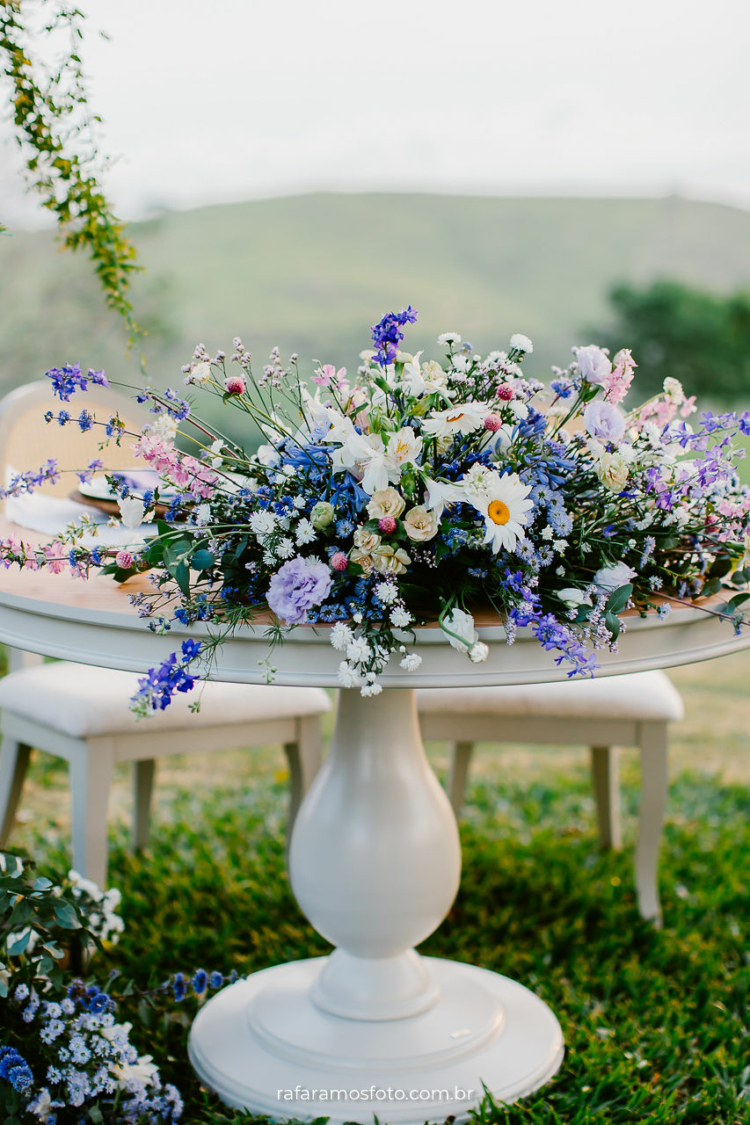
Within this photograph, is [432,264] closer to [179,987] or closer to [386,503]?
[179,987]

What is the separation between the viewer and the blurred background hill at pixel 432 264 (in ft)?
34.2

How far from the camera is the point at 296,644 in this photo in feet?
3.98

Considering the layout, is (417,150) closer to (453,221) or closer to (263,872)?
(453,221)

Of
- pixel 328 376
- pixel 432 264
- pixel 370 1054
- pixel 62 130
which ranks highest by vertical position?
pixel 432 264

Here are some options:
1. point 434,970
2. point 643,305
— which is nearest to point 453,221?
point 643,305

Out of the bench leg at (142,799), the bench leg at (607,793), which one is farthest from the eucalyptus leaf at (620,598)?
the bench leg at (142,799)

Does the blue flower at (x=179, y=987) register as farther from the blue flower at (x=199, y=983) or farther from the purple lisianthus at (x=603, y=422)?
the purple lisianthus at (x=603, y=422)

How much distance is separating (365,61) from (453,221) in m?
2.49

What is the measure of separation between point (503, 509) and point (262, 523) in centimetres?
27

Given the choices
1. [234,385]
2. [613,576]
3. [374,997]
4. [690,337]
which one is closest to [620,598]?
[613,576]

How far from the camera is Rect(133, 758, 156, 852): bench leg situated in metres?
2.55

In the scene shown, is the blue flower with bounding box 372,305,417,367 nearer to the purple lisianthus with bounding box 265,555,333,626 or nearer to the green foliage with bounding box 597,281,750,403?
the purple lisianthus with bounding box 265,555,333,626

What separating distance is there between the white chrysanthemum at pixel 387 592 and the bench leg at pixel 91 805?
3.29ft

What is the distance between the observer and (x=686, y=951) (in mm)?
2182
